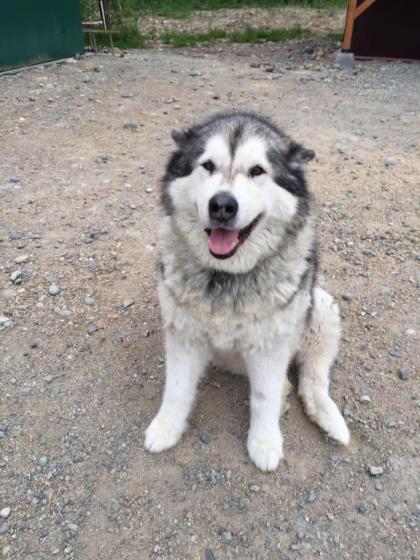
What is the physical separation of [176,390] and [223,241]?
984 mm

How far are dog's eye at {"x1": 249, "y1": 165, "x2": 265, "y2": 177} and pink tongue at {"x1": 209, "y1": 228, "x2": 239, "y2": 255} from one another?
1.09ft

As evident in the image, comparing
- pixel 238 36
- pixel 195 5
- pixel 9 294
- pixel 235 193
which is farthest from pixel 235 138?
pixel 195 5

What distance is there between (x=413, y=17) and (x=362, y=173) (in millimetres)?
6396

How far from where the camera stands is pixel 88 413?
2.86 metres

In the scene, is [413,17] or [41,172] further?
[413,17]

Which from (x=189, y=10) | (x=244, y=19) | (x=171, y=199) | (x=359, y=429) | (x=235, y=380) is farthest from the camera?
(x=189, y=10)

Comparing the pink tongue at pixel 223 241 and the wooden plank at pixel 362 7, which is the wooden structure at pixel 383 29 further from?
the pink tongue at pixel 223 241

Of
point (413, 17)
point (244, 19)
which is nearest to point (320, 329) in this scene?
point (413, 17)

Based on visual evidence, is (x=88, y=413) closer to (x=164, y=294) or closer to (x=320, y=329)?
(x=164, y=294)

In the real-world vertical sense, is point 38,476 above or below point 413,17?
below

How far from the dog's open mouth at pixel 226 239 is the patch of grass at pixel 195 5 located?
16.9 metres

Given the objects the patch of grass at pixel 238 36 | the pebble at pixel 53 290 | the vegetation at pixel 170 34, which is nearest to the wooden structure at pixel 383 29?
the vegetation at pixel 170 34

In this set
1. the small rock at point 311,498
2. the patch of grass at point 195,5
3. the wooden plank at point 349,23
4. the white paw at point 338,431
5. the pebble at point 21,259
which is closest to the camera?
the small rock at point 311,498

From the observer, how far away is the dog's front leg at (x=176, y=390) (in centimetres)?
256
